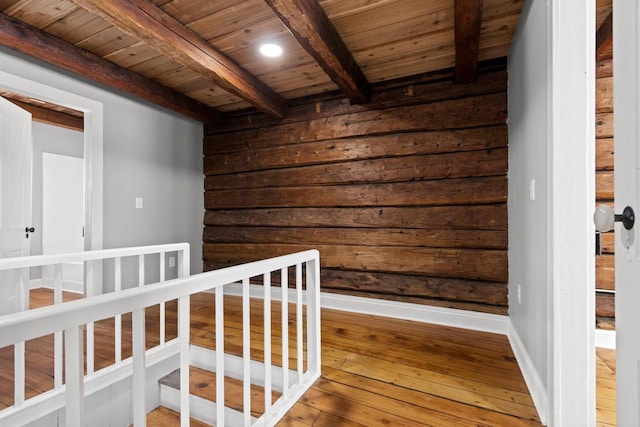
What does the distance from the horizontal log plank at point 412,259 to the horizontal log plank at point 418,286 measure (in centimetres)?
5

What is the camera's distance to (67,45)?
2.29 meters

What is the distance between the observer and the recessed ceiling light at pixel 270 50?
2266 millimetres

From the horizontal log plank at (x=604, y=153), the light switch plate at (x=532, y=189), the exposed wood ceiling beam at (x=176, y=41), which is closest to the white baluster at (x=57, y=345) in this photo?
the exposed wood ceiling beam at (x=176, y=41)

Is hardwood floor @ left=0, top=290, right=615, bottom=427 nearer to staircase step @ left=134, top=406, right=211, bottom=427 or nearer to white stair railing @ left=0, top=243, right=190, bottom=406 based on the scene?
staircase step @ left=134, top=406, right=211, bottom=427

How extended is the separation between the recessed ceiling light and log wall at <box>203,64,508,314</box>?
82 cm

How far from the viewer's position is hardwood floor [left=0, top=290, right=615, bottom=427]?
1447 millimetres

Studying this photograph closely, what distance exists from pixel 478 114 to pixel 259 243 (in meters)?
2.48

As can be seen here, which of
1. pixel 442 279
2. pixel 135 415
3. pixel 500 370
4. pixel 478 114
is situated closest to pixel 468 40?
pixel 478 114

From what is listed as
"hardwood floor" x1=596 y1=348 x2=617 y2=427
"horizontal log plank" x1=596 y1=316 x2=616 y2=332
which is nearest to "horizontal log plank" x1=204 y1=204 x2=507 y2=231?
"horizontal log plank" x1=596 y1=316 x2=616 y2=332

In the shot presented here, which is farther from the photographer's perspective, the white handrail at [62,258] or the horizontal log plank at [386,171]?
the horizontal log plank at [386,171]

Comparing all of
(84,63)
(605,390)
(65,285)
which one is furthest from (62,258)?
(65,285)

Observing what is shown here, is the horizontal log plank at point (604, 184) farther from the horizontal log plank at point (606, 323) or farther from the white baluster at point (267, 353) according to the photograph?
the white baluster at point (267, 353)

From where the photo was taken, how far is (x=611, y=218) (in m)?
0.59

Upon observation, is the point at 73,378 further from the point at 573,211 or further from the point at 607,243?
the point at 607,243
